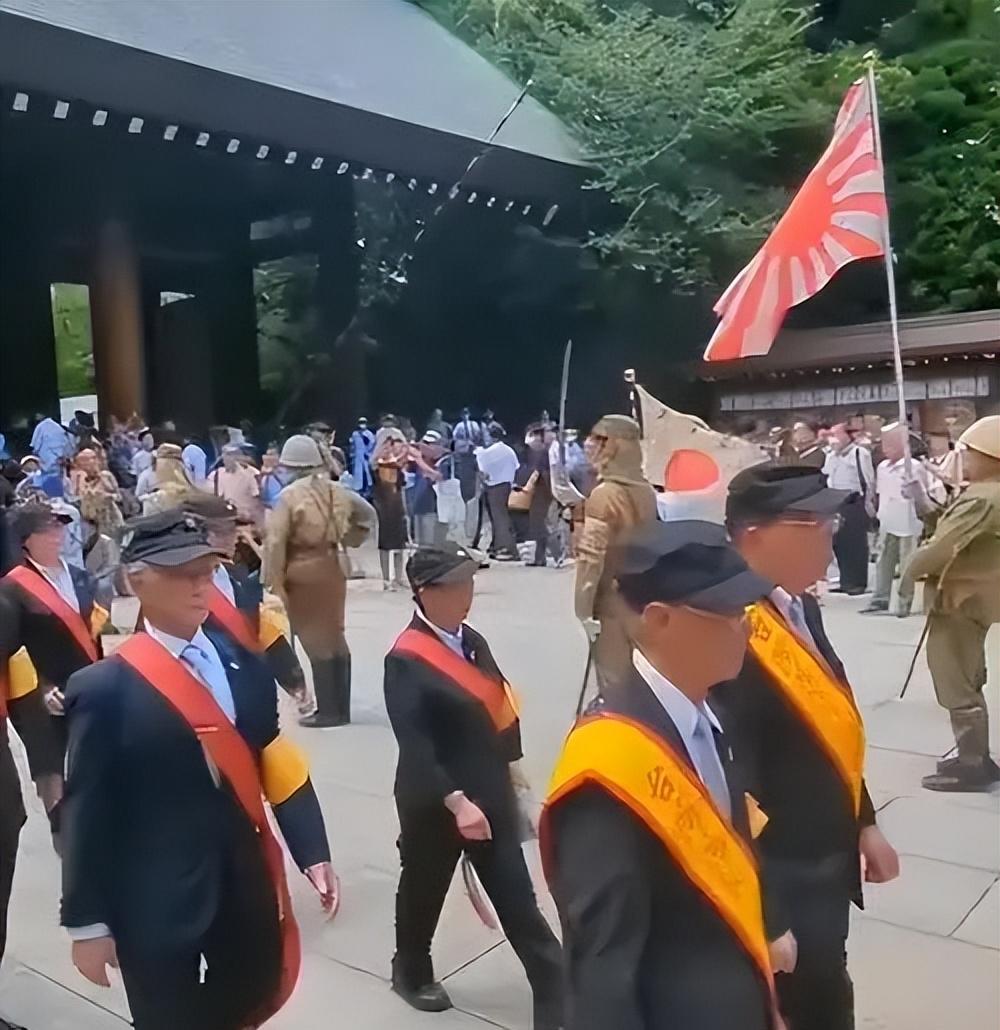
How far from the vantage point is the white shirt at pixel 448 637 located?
1606 mm

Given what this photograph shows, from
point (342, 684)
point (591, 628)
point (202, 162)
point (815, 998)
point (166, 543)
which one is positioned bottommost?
point (815, 998)

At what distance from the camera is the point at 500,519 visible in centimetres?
189

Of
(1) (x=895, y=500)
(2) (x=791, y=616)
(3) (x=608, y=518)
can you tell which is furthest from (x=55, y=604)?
(1) (x=895, y=500)

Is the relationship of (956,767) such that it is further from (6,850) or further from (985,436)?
(6,850)

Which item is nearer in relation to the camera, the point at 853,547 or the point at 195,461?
the point at 195,461

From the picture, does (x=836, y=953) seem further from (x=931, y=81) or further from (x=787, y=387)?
(x=931, y=81)

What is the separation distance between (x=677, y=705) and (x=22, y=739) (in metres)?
1.31

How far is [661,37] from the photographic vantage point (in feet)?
6.02

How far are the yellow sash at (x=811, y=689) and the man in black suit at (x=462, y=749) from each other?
53cm

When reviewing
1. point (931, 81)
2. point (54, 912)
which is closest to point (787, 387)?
point (931, 81)

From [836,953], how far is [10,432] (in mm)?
1453

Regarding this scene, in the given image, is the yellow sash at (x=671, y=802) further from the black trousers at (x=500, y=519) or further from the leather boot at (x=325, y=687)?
the leather boot at (x=325, y=687)

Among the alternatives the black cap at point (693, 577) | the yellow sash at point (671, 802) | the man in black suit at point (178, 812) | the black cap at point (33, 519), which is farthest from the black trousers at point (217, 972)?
the black cap at point (33, 519)

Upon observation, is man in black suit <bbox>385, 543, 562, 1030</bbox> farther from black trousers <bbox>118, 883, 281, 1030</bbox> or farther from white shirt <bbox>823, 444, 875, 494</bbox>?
white shirt <bbox>823, 444, 875, 494</bbox>
